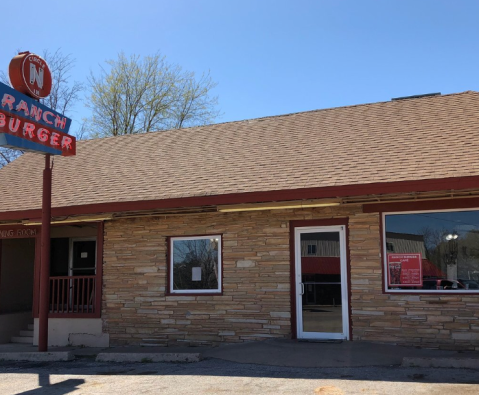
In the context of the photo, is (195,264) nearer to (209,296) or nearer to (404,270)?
(209,296)

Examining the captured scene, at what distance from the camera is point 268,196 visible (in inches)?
388

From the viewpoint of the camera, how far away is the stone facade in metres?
9.35

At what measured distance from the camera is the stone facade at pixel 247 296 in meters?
9.35

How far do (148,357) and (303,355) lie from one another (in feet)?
8.61

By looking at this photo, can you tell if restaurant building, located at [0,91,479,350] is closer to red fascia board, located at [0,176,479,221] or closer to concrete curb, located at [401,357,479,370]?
red fascia board, located at [0,176,479,221]

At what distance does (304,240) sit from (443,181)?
2856 millimetres

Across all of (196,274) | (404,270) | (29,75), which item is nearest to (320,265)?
(404,270)

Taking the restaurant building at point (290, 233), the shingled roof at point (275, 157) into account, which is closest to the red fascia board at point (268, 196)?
the restaurant building at point (290, 233)

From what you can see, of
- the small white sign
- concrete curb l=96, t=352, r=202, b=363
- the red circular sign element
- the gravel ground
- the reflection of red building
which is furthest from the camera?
the small white sign

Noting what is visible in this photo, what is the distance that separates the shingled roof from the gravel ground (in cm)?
316

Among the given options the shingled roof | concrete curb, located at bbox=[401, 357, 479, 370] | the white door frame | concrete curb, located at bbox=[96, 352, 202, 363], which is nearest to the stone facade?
the white door frame

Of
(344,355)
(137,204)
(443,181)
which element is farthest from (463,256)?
(137,204)

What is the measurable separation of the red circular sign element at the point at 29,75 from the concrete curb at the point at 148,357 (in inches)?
196

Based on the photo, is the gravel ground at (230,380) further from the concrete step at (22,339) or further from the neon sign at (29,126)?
the concrete step at (22,339)
